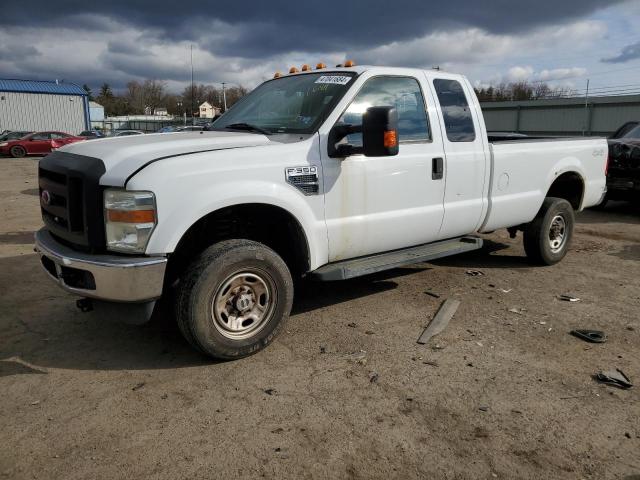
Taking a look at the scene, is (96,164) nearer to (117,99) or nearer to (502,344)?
(502,344)

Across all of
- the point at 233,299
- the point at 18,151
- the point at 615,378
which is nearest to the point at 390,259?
the point at 233,299

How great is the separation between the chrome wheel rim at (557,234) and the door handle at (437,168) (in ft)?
7.35

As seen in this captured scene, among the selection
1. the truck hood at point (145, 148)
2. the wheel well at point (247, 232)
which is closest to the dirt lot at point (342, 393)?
the wheel well at point (247, 232)

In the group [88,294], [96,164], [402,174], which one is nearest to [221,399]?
[88,294]

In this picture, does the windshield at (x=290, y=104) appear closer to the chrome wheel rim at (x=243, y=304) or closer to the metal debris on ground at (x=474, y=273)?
the chrome wheel rim at (x=243, y=304)

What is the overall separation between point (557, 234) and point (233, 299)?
4284 mm

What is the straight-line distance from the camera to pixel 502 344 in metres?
3.99

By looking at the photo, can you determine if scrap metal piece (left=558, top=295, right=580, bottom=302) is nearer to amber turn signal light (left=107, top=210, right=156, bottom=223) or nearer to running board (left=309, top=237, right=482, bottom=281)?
running board (left=309, top=237, right=482, bottom=281)

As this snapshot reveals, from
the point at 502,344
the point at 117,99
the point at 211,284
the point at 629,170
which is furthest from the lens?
the point at 117,99

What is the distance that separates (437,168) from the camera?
460 cm

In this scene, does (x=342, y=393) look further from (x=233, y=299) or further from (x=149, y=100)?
(x=149, y=100)

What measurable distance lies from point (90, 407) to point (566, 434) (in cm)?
269

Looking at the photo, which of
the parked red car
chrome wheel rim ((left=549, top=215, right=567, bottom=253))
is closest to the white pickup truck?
chrome wheel rim ((left=549, top=215, right=567, bottom=253))

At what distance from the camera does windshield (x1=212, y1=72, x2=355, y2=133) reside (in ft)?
13.5
